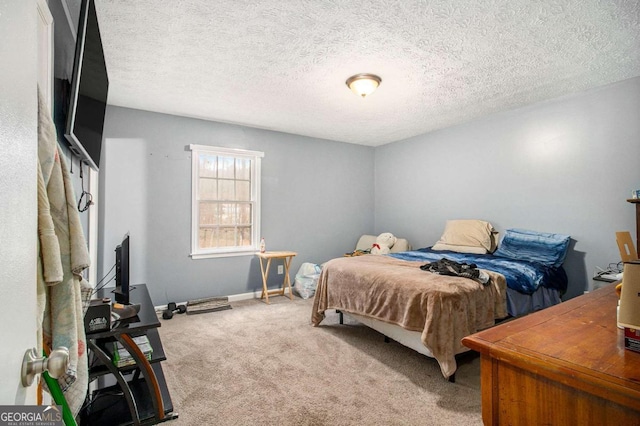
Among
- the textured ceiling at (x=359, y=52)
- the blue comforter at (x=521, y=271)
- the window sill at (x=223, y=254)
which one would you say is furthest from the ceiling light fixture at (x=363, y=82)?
the window sill at (x=223, y=254)

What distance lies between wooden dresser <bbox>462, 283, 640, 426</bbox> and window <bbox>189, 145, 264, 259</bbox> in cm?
388

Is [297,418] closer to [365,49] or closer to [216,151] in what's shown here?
[365,49]

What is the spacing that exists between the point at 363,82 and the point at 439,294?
77.4 inches

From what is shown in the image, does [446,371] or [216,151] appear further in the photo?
[216,151]

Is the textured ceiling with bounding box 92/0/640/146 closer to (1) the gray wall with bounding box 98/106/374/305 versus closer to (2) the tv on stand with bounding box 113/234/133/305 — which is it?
(1) the gray wall with bounding box 98/106/374/305

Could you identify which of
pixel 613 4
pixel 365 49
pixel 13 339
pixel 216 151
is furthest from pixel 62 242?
pixel 216 151

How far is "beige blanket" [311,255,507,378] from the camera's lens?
2258mm

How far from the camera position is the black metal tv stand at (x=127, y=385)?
1542 mm

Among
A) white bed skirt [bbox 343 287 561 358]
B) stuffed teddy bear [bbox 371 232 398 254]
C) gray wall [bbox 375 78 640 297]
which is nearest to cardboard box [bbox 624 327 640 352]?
A: white bed skirt [bbox 343 287 561 358]

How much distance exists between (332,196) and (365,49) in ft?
10.3

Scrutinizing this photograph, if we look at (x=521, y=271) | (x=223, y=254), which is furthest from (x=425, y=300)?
(x=223, y=254)

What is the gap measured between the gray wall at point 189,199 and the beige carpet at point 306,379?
91 cm

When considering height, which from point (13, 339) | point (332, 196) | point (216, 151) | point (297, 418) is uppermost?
point (216, 151)

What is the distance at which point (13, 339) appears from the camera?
22.0 inches
